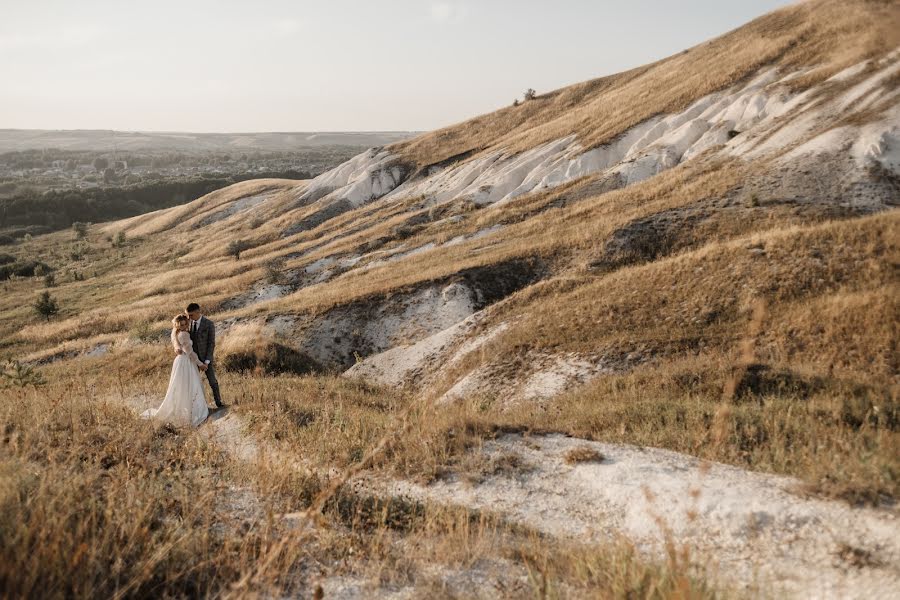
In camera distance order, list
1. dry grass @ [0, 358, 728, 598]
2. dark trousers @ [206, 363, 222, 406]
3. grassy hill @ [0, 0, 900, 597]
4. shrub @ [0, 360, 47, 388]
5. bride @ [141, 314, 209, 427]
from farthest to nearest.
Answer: shrub @ [0, 360, 47, 388], dark trousers @ [206, 363, 222, 406], bride @ [141, 314, 209, 427], grassy hill @ [0, 0, 900, 597], dry grass @ [0, 358, 728, 598]

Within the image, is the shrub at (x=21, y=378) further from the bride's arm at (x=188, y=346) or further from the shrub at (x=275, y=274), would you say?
the shrub at (x=275, y=274)

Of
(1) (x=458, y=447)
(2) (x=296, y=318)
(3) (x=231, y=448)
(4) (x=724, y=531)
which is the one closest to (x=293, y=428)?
(3) (x=231, y=448)

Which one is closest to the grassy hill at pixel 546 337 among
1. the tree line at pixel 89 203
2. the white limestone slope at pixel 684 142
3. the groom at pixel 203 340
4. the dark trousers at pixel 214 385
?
the white limestone slope at pixel 684 142

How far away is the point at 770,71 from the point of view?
1587 inches

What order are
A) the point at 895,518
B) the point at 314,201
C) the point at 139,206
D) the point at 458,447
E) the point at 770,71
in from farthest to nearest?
the point at 139,206
the point at 314,201
the point at 770,71
the point at 458,447
the point at 895,518

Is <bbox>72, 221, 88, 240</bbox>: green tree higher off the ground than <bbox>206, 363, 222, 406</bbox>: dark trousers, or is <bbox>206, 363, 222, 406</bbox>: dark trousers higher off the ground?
<bbox>72, 221, 88, 240</bbox>: green tree

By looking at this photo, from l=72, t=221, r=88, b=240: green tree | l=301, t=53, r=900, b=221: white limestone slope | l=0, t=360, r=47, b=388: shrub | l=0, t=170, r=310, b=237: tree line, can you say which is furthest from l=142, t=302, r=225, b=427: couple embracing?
l=0, t=170, r=310, b=237: tree line

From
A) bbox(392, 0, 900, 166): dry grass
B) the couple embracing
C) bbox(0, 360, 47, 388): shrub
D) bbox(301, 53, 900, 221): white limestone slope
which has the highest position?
bbox(392, 0, 900, 166): dry grass

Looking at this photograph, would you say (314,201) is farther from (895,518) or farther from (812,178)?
(895,518)

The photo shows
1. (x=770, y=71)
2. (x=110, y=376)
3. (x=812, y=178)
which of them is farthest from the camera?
(x=770, y=71)

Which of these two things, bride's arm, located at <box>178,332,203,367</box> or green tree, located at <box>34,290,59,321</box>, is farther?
green tree, located at <box>34,290,59,321</box>

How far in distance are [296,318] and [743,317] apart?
19150 mm

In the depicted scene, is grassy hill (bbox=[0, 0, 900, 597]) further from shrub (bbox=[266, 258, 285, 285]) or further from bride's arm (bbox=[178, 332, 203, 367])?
bride's arm (bbox=[178, 332, 203, 367])

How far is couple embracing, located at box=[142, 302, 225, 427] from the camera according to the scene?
36.9 feet
